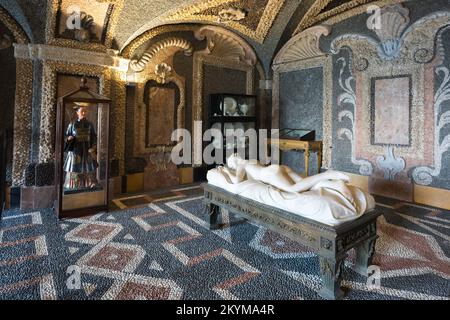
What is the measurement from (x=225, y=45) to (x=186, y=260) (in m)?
5.47

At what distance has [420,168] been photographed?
494 cm

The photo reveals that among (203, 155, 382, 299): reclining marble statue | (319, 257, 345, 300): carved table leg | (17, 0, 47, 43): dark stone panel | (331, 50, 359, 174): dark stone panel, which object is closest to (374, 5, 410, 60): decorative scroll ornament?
(331, 50, 359, 174): dark stone panel

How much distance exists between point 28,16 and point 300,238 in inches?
191

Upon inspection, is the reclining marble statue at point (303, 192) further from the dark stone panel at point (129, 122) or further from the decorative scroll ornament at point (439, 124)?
the decorative scroll ornament at point (439, 124)

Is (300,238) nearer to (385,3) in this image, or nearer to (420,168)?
(420,168)

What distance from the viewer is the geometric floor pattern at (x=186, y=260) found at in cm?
228

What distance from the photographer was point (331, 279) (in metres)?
2.20

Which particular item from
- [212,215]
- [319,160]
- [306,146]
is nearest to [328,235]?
[212,215]

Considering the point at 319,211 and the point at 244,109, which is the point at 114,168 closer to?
the point at 244,109

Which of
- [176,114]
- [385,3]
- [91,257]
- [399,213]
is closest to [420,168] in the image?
[399,213]

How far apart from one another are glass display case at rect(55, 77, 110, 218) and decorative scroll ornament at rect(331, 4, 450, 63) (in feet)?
16.1

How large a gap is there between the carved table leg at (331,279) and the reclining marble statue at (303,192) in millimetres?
310

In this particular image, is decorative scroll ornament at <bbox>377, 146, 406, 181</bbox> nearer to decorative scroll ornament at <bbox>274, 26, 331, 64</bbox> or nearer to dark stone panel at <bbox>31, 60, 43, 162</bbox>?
decorative scroll ornament at <bbox>274, 26, 331, 64</bbox>

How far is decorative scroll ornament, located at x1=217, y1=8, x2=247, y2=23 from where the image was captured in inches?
216
